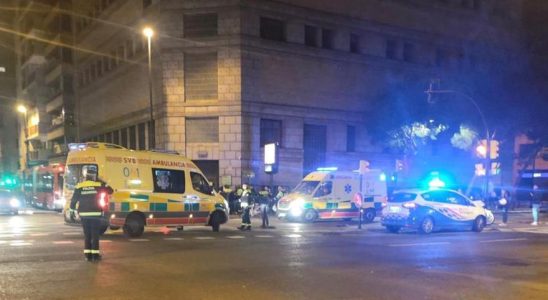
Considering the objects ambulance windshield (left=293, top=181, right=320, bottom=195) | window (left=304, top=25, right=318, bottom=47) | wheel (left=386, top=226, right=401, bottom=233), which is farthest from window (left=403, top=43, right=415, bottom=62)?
wheel (left=386, top=226, right=401, bottom=233)

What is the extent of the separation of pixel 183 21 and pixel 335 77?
37.3 ft

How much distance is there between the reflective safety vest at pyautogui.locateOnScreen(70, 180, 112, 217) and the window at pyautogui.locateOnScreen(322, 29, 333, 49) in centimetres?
2891

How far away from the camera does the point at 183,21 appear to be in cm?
3506

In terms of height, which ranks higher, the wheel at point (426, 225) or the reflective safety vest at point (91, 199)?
the reflective safety vest at point (91, 199)

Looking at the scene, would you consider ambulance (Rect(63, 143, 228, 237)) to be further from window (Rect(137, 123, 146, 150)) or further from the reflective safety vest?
window (Rect(137, 123, 146, 150))

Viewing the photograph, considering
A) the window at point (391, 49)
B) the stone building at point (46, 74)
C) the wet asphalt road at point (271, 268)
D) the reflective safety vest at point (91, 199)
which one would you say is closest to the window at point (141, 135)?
the stone building at point (46, 74)

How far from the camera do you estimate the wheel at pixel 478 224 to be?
62.6 feet

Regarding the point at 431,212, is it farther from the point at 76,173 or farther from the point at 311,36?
the point at 311,36

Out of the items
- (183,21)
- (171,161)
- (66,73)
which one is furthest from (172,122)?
(66,73)

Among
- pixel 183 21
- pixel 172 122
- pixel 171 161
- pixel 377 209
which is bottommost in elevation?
pixel 377 209

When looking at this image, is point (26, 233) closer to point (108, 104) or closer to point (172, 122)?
point (172, 122)

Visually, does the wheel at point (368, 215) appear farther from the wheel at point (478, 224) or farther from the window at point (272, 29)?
the window at point (272, 29)

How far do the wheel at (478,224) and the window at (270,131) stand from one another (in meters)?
18.1

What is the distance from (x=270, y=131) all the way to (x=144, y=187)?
2037 cm
